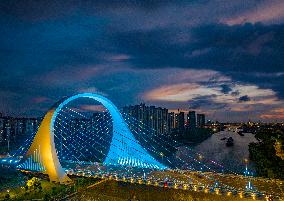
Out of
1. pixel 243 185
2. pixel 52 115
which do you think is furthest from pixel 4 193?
pixel 243 185

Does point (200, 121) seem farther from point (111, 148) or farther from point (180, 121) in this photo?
point (111, 148)

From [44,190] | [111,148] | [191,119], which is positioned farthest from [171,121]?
[44,190]

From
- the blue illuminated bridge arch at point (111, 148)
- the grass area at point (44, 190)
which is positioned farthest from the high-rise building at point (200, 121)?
the grass area at point (44, 190)

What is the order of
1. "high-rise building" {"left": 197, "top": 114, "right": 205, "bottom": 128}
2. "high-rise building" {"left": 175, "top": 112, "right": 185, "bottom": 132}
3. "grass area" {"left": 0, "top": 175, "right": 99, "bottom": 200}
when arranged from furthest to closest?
"high-rise building" {"left": 197, "top": 114, "right": 205, "bottom": 128}
"high-rise building" {"left": 175, "top": 112, "right": 185, "bottom": 132}
"grass area" {"left": 0, "top": 175, "right": 99, "bottom": 200}

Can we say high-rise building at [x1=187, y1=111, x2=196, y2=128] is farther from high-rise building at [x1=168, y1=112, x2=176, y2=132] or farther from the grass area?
the grass area

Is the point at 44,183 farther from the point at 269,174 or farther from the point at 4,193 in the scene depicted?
the point at 269,174

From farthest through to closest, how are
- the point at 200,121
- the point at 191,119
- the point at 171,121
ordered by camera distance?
the point at 200,121, the point at 191,119, the point at 171,121

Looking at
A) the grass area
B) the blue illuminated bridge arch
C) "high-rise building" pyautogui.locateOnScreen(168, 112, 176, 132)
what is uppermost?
"high-rise building" pyautogui.locateOnScreen(168, 112, 176, 132)

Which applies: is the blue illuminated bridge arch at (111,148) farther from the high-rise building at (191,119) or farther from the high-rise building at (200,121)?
the high-rise building at (200,121)

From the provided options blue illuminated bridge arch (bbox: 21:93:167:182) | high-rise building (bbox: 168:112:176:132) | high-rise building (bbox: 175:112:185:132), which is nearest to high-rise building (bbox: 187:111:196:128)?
high-rise building (bbox: 175:112:185:132)
